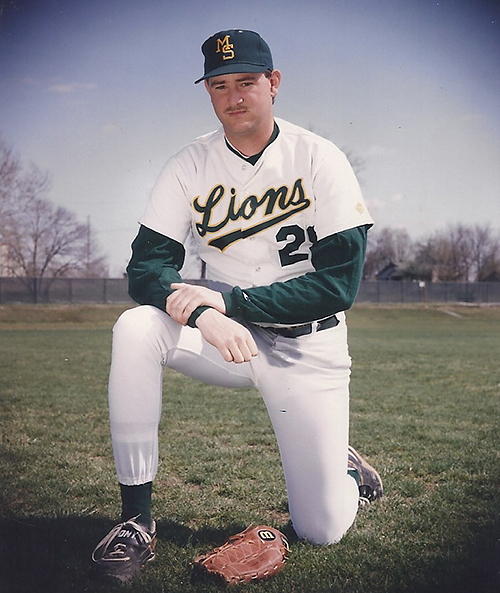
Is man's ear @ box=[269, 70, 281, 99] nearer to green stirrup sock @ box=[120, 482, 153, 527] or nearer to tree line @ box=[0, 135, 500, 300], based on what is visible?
tree line @ box=[0, 135, 500, 300]

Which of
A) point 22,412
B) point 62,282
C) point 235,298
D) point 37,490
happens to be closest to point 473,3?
point 235,298

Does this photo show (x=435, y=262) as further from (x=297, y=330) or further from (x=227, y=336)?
(x=227, y=336)

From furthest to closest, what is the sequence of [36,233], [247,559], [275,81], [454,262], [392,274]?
[392,274] < [454,262] < [36,233] < [275,81] < [247,559]

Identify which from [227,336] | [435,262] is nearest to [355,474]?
[227,336]

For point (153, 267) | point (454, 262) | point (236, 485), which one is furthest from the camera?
point (454, 262)

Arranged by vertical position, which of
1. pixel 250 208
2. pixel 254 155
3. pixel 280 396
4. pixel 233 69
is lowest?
pixel 280 396

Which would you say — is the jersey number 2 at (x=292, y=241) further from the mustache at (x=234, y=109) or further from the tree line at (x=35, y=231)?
the tree line at (x=35, y=231)

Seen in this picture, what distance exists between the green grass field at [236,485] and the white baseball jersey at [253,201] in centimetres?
99

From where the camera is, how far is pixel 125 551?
1929 millimetres

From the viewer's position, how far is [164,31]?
2.31 m

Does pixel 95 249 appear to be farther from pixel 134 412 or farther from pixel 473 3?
pixel 473 3

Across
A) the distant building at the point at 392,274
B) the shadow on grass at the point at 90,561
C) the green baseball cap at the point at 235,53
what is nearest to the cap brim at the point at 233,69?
the green baseball cap at the point at 235,53

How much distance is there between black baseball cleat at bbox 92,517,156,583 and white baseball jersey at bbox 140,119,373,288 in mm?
895

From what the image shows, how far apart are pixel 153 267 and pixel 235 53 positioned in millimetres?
730
